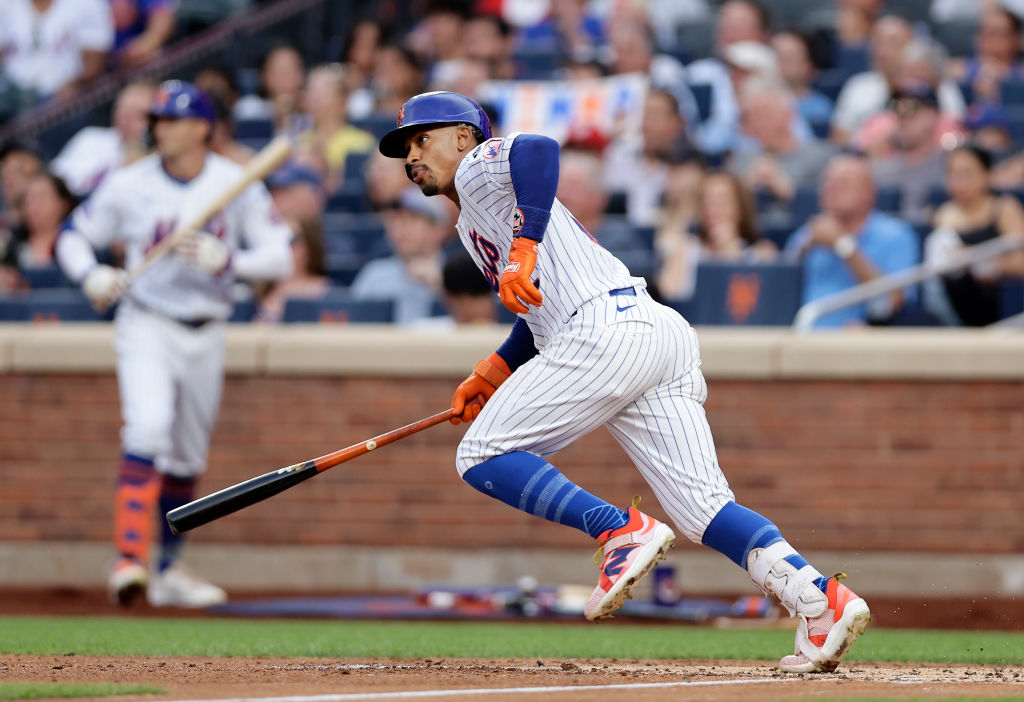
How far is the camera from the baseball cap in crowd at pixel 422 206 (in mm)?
9180

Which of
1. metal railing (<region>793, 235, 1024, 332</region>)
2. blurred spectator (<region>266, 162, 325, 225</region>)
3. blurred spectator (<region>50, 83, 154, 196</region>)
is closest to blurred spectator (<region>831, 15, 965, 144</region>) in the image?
metal railing (<region>793, 235, 1024, 332</region>)

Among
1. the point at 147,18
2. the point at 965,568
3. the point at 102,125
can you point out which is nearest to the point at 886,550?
the point at 965,568


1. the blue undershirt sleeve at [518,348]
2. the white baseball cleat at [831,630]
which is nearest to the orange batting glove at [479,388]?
the blue undershirt sleeve at [518,348]

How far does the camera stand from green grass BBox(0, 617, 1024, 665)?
5223 mm

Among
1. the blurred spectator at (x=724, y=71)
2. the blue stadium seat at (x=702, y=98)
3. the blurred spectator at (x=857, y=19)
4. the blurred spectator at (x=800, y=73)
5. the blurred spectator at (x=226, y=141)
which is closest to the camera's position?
the blurred spectator at (x=724, y=71)

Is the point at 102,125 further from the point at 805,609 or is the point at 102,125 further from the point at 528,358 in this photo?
the point at 805,609

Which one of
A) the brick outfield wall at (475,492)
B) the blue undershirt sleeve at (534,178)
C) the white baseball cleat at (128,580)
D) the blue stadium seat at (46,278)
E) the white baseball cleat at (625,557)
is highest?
the blue undershirt sleeve at (534,178)

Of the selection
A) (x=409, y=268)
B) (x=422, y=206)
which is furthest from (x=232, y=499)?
(x=422, y=206)

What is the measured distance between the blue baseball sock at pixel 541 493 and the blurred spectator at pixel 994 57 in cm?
708

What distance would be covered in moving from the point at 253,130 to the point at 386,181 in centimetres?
218

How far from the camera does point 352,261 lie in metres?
9.96

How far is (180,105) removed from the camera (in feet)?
24.9

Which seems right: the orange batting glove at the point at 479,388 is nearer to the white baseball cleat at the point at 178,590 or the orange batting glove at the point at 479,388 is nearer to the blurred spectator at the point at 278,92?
the white baseball cleat at the point at 178,590

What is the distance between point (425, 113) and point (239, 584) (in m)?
4.93
